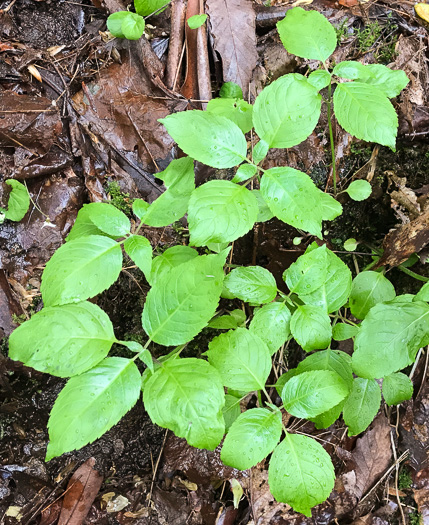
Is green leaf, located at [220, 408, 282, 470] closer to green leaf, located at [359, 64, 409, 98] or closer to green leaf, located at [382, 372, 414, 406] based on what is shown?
green leaf, located at [382, 372, 414, 406]

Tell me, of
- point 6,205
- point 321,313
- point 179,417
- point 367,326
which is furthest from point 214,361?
point 6,205

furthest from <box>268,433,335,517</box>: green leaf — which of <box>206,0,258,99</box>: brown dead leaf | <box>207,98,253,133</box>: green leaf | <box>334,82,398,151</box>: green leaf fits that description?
<box>206,0,258,99</box>: brown dead leaf

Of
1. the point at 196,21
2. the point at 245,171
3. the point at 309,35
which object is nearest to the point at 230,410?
the point at 245,171

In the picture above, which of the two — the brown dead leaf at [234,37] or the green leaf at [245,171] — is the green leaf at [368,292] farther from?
the brown dead leaf at [234,37]

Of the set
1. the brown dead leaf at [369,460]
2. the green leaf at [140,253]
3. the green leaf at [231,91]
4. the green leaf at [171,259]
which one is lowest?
the brown dead leaf at [369,460]

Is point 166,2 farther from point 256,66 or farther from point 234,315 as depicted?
point 234,315

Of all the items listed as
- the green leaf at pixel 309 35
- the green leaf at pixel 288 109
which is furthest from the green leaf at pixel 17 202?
the green leaf at pixel 309 35

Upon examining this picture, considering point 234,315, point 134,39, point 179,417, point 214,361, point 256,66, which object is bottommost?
point 234,315
